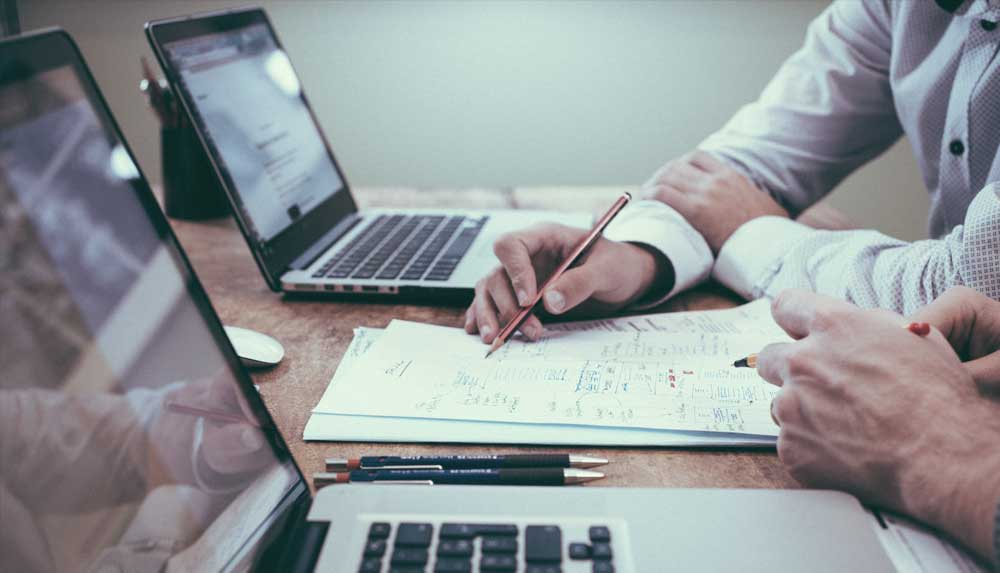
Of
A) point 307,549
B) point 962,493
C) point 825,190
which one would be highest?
point 307,549

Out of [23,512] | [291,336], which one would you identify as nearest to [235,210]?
[291,336]

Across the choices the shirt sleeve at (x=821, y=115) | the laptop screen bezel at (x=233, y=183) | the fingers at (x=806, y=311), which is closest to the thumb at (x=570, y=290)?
the fingers at (x=806, y=311)

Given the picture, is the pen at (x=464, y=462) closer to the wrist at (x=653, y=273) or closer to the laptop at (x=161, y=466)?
the laptop at (x=161, y=466)

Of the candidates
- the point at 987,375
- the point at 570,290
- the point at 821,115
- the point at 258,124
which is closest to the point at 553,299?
the point at 570,290

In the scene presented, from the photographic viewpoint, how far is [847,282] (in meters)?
0.76

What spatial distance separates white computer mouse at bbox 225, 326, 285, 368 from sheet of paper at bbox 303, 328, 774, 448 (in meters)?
0.12

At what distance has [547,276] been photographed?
0.85 metres

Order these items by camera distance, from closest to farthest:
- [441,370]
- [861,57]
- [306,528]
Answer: [306,528], [441,370], [861,57]

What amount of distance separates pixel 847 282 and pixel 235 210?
648 mm

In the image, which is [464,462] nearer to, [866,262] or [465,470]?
[465,470]

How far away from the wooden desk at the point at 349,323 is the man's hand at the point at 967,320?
0.16 metres

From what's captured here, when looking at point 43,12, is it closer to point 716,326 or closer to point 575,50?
point 575,50

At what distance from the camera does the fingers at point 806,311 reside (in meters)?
0.53

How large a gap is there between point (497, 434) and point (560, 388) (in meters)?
0.08
